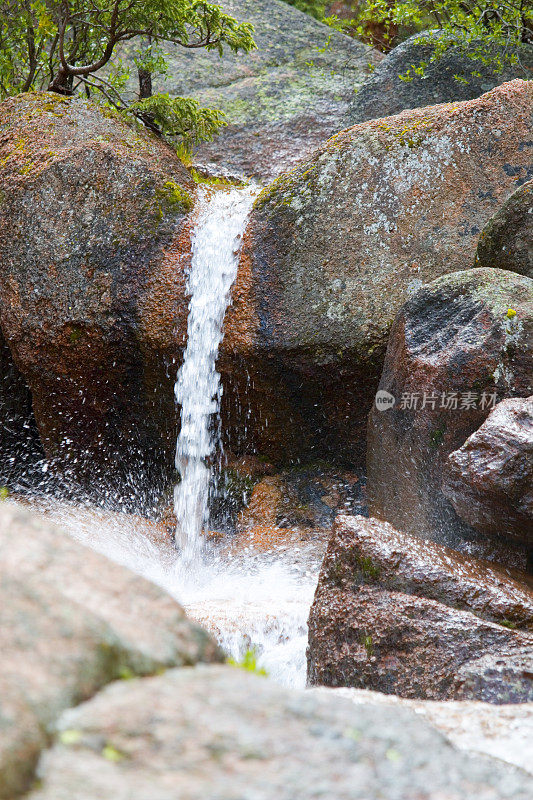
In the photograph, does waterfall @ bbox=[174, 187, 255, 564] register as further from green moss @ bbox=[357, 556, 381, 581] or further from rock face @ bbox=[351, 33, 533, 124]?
rock face @ bbox=[351, 33, 533, 124]

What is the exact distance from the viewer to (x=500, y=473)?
3.88 m

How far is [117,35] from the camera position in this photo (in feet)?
25.4

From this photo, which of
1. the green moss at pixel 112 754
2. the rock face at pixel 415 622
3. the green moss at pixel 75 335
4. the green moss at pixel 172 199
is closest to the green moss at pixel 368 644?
the rock face at pixel 415 622

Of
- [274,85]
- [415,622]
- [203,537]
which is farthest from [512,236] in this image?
[274,85]

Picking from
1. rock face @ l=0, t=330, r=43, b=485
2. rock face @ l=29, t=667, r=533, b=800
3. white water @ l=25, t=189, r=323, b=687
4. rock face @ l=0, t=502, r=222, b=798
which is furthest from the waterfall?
rock face @ l=29, t=667, r=533, b=800

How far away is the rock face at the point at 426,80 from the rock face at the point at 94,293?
11.1ft

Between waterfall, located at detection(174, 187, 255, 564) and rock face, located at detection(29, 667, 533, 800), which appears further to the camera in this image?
waterfall, located at detection(174, 187, 255, 564)

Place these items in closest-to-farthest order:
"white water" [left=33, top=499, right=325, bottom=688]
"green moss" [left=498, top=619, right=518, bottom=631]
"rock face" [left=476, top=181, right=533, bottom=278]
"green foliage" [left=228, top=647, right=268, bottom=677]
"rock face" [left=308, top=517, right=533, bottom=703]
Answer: "green foliage" [left=228, top=647, right=268, bottom=677] < "rock face" [left=308, top=517, right=533, bottom=703] < "green moss" [left=498, top=619, right=518, bottom=631] < "white water" [left=33, top=499, right=325, bottom=688] < "rock face" [left=476, top=181, right=533, bottom=278]

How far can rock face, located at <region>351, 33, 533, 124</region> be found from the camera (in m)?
8.56

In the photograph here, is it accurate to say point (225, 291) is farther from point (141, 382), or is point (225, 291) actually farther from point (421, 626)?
point (421, 626)

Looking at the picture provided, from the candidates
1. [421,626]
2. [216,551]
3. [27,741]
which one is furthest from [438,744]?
[216,551]

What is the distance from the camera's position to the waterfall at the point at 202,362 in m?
6.38

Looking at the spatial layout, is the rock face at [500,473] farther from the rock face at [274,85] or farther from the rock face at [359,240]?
the rock face at [274,85]

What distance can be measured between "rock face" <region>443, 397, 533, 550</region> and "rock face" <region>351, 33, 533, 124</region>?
19.2 ft
